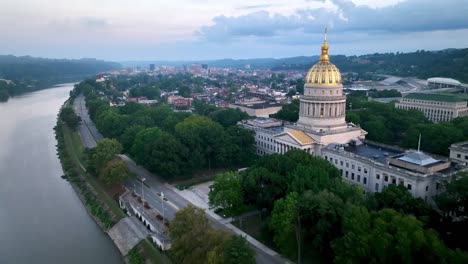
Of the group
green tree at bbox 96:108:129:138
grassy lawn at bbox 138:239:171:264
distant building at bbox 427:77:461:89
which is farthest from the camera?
distant building at bbox 427:77:461:89

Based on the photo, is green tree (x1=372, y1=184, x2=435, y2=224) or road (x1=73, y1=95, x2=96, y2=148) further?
road (x1=73, y1=95, x2=96, y2=148)

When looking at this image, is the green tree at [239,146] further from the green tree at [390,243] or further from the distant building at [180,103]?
the distant building at [180,103]

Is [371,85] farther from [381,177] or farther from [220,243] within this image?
[220,243]

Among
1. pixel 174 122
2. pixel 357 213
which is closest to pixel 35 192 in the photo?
pixel 174 122

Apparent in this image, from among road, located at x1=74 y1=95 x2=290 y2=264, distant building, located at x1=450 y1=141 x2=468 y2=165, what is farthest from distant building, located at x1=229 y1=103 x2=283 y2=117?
distant building, located at x1=450 y1=141 x2=468 y2=165

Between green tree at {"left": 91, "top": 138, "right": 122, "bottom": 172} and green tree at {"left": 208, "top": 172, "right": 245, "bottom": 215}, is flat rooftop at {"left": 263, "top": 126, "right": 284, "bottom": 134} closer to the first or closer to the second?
green tree at {"left": 208, "top": 172, "right": 245, "bottom": 215}

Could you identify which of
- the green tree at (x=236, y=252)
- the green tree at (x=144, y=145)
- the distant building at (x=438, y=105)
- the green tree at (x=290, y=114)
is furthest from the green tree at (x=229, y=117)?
the green tree at (x=236, y=252)

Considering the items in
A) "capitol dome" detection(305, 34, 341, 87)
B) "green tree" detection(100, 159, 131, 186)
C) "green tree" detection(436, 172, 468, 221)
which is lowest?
"green tree" detection(100, 159, 131, 186)
